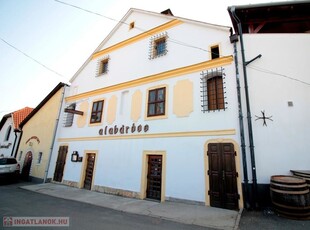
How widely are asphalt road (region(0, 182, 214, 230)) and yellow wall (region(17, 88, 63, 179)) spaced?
17.8 ft

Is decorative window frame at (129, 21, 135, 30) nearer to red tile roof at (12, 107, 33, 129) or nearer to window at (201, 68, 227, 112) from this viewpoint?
window at (201, 68, 227, 112)

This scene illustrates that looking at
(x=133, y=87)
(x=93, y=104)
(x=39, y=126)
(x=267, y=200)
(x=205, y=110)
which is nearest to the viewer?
(x=267, y=200)

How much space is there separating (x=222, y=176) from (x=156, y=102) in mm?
4563

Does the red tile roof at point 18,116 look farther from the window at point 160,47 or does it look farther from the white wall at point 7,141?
the window at point 160,47

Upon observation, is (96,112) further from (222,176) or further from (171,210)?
(222,176)

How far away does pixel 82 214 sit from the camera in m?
5.78

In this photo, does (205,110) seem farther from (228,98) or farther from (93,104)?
(93,104)

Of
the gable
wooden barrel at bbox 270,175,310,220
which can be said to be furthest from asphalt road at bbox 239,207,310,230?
the gable

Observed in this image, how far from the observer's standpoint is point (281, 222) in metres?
4.71

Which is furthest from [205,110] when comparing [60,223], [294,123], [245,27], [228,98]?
[60,223]

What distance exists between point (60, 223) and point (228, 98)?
7.21m

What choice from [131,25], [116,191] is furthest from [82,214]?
[131,25]

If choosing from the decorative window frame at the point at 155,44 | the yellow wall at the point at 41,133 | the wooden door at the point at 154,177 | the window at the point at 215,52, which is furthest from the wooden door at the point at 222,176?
the yellow wall at the point at 41,133

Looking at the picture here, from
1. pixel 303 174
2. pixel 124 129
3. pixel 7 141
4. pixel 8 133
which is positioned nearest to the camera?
pixel 303 174
